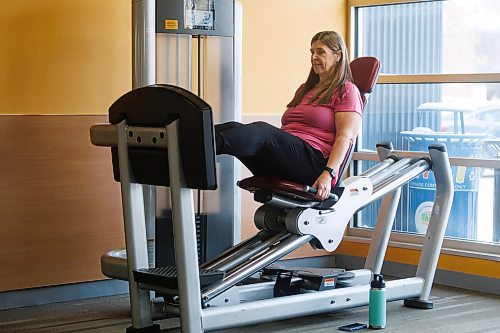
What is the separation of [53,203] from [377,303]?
74.8 inches

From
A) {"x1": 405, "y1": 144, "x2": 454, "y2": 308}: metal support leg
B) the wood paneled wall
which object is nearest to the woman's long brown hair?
{"x1": 405, "y1": 144, "x2": 454, "y2": 308}: metal support leg

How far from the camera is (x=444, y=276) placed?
19.1ft

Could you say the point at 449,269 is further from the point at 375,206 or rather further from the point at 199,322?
the point at 199,322

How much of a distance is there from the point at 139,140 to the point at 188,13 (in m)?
1.26

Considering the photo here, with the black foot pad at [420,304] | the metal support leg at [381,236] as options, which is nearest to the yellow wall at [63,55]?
the metal support leg at [381,236]

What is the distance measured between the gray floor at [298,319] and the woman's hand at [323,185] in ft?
2.30

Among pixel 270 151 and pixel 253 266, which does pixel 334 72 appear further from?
pixel 253 266

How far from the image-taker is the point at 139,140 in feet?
13.3

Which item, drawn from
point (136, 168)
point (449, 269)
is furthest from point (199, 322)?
point (449, 269)

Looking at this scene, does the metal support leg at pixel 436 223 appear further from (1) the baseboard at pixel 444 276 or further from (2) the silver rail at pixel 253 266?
(2) the silver rail at pixel 253 266

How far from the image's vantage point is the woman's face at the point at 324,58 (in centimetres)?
480

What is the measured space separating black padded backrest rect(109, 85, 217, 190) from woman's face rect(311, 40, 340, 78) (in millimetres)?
1133

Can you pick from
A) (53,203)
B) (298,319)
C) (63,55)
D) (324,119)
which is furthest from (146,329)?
(63,55)

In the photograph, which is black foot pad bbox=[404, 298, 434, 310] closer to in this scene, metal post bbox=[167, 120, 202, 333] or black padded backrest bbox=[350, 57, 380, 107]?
black padded backrest bbox=[350, 57, 380, 107]
